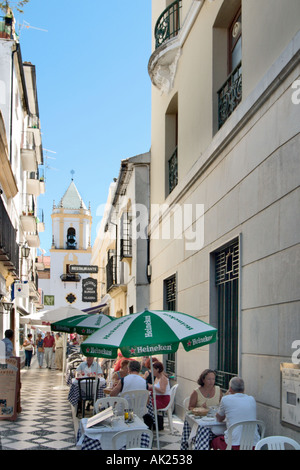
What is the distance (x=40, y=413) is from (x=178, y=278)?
4351mm

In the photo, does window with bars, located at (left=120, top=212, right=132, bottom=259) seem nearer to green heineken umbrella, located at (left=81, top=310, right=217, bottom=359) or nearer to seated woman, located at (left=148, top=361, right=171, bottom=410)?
seated woman, located at (left=148, top=361, right=171, bottom=410)

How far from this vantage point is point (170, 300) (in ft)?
45.8

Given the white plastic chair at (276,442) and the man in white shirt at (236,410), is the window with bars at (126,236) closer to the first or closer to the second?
the man in white shirt at (236,410)

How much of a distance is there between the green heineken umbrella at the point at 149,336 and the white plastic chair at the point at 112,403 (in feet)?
5.04

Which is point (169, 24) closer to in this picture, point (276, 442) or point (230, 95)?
point (230, 95)


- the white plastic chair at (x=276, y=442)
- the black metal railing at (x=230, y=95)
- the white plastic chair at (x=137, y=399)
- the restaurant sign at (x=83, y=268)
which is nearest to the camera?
the white plastic chair at (x=276, y=442)

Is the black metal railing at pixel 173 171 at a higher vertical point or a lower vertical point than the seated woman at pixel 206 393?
higher

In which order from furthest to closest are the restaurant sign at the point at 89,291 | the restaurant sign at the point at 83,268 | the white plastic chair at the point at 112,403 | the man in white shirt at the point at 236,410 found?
1. the restaurant sign at the point at 89,291
2. the restaurant sign at the point at 83,268
3. the white plastic chair at the point at 112,403
4. the man in white shirt at the point at 236,410

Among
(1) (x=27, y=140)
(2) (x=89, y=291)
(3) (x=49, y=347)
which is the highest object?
(1) (x=27, y=140)

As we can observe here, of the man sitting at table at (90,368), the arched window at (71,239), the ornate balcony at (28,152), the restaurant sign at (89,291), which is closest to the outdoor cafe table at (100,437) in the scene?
the man sitting at table at (90,368)

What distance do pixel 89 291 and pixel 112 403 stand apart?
950 inches

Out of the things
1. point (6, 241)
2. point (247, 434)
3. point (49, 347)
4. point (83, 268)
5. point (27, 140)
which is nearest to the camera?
point (247, 434)

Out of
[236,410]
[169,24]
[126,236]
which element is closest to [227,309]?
[236,410]

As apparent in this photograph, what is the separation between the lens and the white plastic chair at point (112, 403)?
318 inches
